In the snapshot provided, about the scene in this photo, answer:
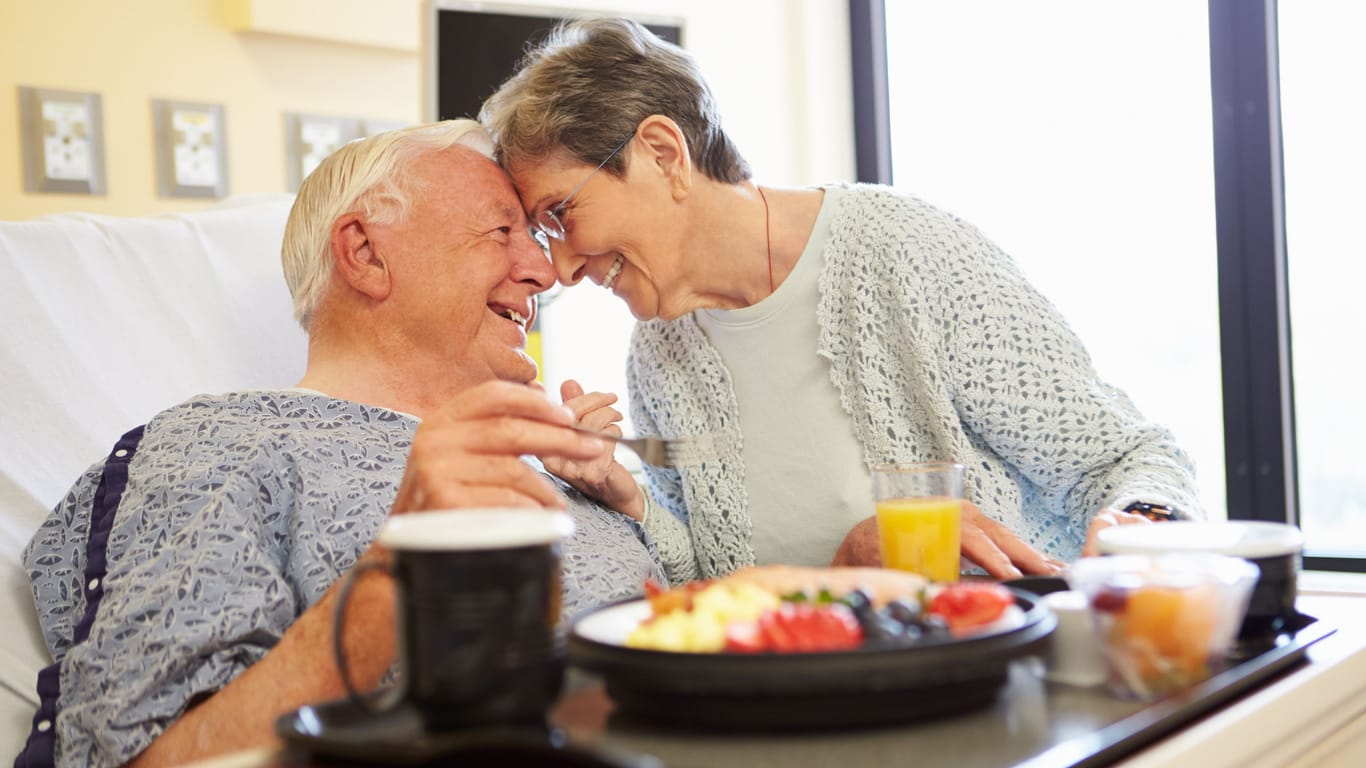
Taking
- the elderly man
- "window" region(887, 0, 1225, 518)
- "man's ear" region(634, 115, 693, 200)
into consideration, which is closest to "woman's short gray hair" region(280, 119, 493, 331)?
the elderly man

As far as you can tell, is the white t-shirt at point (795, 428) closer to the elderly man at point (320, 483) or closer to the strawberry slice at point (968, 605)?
the elderly man at point (320, 483)

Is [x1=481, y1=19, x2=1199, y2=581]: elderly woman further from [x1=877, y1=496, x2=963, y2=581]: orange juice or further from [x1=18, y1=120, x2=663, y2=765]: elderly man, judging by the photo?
[x1=877, y1=496, x2=963, y2=581]: orange juice

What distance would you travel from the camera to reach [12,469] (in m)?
1.54

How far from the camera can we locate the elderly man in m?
1.02

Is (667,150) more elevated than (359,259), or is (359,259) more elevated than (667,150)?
(667,150)

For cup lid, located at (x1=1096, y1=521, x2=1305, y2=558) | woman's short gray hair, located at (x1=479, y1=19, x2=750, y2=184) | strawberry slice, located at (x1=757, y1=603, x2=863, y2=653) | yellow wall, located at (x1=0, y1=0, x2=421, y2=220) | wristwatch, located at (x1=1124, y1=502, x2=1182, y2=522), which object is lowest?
wristwatch, located at (x1=1124, y1=502, x2=1182, y2=522)

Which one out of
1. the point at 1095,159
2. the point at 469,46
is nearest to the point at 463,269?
the point at 469,46

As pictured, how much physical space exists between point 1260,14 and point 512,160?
2078 millimetres

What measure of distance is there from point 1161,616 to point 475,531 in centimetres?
45

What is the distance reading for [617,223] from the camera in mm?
1714

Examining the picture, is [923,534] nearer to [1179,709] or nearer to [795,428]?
[1179,709]

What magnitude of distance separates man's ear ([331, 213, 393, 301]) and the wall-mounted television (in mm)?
1053

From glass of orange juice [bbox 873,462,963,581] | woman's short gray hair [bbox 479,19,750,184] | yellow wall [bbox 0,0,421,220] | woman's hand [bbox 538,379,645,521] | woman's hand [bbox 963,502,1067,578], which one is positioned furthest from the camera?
yellow wall [bbox 0,0,421,220]

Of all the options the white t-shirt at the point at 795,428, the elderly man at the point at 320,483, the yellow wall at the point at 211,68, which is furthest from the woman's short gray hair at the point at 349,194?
the yellow wall at the point at 211,68
